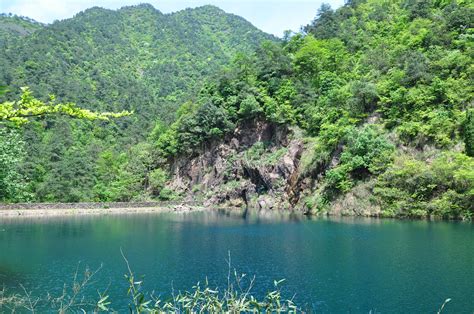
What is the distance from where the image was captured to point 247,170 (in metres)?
73.8

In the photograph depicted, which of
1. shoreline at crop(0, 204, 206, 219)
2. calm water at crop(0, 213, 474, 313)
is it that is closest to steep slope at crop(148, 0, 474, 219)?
shoreline at crop(0, 204, 206, 219)

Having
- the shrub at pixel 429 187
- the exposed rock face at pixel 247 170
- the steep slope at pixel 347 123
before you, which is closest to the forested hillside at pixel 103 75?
the exposed rock face at pixel 247 170

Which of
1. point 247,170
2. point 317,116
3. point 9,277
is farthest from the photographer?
point 247,170

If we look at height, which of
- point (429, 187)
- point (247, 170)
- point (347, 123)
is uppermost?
point (347, 123)

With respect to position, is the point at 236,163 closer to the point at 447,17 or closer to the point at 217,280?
the point at 447,17

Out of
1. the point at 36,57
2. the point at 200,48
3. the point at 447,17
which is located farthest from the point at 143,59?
the point at 447,17

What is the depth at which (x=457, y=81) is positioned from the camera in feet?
177

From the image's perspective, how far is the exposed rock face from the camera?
68.0 meters

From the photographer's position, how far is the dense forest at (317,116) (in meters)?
50.9

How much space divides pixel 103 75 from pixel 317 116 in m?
75.4

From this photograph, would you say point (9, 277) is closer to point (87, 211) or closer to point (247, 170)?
point (87, 211)

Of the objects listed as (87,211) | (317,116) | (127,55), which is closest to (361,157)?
(317,116)

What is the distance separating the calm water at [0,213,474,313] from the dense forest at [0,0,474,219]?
5.30m

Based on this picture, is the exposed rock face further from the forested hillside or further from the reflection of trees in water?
the reflection of trees in water
